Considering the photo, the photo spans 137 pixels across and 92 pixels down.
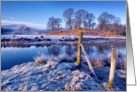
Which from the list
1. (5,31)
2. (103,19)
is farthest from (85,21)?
(5,31)

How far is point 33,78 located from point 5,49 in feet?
4.68

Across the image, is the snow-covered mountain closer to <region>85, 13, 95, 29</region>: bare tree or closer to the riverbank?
the riverbank

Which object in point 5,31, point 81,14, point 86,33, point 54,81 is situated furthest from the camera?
point 86,33

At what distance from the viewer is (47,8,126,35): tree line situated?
3359 millimetres


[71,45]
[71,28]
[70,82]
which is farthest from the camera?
[71,45]

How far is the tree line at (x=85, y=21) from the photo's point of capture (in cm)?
336

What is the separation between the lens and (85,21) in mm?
3463

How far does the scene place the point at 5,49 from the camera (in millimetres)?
3346

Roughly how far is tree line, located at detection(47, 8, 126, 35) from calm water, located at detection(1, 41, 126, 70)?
58 cm

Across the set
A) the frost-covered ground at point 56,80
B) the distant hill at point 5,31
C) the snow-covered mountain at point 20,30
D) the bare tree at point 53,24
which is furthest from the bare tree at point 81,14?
the distant hill at point 5,31

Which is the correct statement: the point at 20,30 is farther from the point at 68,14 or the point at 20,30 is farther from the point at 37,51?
the point at 68,14

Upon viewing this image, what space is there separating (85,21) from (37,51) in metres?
1.90

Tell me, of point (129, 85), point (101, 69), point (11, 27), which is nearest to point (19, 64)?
point (11, 27)

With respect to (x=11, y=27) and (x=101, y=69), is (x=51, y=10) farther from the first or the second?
(x=101, y=69)
